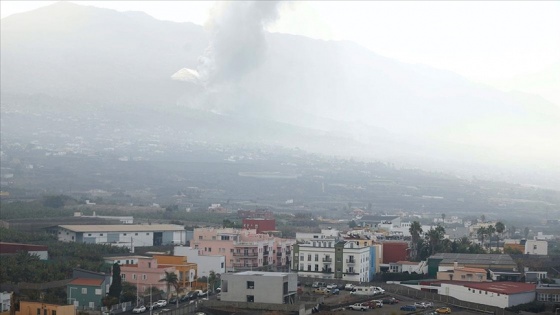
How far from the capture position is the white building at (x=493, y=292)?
2697 cm

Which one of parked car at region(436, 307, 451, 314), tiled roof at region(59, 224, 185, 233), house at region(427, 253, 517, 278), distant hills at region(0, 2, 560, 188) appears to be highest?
distant hills at region(0, 2, 560, 188)

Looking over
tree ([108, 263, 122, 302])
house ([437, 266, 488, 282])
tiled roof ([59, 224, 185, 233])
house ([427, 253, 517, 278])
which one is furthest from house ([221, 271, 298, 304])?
tiled roof ([59, 224, 185, 233])

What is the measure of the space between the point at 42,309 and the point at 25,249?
10795 mm

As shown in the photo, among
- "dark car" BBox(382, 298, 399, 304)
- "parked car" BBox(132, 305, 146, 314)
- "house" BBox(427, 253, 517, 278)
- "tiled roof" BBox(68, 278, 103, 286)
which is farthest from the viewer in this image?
"house" BBox(427, 253, 517, 278)

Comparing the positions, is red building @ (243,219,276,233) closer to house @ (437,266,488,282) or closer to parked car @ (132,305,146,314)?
house @ (437,266,488,282)

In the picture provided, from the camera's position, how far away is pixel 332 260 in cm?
3375

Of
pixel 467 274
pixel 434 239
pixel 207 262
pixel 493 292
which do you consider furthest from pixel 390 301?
pixel 434 239

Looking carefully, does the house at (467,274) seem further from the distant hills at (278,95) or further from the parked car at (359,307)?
the distant hills at (278,95)

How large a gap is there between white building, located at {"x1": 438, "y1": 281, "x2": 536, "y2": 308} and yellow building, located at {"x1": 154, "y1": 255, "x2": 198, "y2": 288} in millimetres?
5770

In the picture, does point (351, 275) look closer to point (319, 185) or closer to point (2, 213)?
point (2, 213)

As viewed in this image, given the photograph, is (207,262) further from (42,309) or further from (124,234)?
(42,309)

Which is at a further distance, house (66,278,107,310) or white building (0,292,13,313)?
house (66,278,107,310)

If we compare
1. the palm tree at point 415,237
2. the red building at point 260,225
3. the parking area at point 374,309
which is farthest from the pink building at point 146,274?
the red building at point 260,225

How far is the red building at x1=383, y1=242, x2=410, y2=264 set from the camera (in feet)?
121
